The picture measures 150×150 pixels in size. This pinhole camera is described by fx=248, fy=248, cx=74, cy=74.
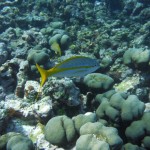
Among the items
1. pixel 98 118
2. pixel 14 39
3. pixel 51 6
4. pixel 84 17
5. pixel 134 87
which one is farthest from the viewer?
pixel 51 6

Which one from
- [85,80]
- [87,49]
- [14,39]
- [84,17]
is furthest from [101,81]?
[84,17]

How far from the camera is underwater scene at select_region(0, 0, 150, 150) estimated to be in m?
3.87

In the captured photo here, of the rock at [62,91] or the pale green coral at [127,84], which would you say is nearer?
the rock at [62,91]

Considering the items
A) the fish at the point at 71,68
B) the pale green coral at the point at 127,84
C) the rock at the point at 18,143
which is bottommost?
the pale green coral at the point at 127,84

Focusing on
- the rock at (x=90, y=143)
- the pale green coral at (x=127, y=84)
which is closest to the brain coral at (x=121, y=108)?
the rock at (x=90, y=143)

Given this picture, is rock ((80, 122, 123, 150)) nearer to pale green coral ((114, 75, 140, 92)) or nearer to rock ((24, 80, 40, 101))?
rock ((24, 80, 40, 101))

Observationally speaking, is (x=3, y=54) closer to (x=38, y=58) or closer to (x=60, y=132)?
(x=38, y=58)

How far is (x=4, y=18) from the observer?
11.8m

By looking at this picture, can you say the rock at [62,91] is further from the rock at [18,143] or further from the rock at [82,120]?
the rock at [18,143]

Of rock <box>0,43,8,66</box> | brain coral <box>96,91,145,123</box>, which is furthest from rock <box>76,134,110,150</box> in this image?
rock <box>0,43,8,66</box>

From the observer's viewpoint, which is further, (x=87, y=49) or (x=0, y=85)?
(x=87, y=49)

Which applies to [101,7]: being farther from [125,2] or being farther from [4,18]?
[4,18]

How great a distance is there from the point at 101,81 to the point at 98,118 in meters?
1.04

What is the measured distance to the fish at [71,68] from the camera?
2.88 metres
